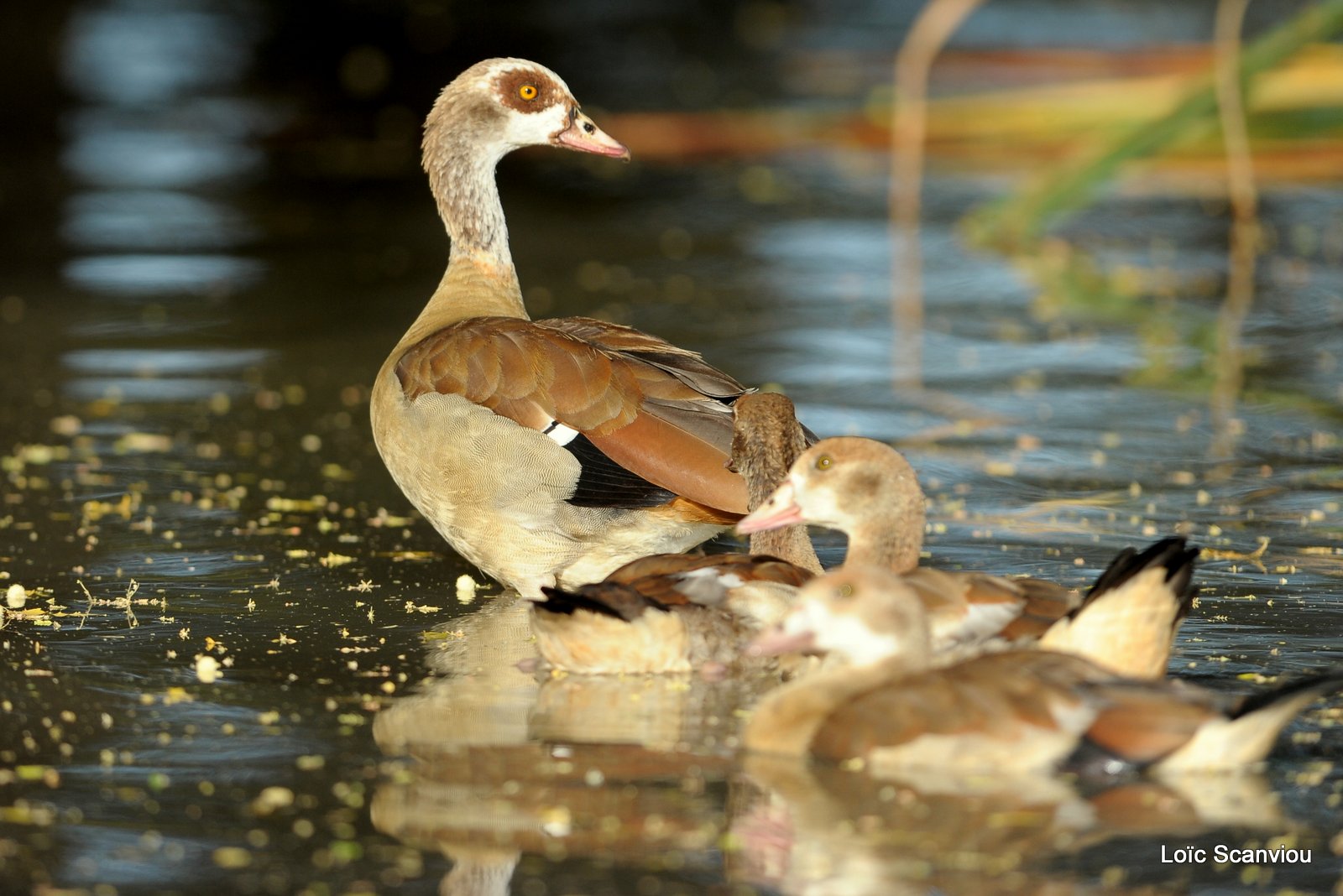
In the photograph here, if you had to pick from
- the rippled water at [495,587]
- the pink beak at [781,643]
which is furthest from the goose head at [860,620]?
the rippled water at [495,587]

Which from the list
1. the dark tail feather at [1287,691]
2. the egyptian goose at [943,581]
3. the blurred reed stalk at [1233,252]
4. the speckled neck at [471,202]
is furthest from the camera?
the blurred reed stalk at [1233,252]

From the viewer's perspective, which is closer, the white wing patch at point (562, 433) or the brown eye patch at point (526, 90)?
the white wing patch at point (562, 433)

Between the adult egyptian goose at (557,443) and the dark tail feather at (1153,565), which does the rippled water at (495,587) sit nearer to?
the adult egyptian goose at (557,443)

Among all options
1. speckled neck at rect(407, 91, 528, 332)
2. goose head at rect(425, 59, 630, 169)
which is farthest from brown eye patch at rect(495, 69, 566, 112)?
speckled neck at rect(407, 91, 528, 332)

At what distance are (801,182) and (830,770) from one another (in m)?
10.5

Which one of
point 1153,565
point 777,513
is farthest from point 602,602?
point 1153,565

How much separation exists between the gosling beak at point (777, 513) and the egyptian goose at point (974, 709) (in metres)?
0.66

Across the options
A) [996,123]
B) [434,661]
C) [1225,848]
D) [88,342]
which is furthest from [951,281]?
[1225,848]

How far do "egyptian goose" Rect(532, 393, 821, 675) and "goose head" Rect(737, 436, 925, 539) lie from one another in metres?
0.15

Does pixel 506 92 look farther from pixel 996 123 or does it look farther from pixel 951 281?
pixel 996 123

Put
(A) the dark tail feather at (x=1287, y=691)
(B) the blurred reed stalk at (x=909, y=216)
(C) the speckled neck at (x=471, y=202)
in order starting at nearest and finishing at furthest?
(A) the dark tail feather at (x=1287, y=691), (C) the speckled neck at (x=471, y=202), (B) the blurred reed stalk at (x=909, y=216)

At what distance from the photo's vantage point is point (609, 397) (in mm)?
5887

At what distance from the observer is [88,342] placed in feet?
31.6

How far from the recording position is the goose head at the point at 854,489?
5.10 meters
